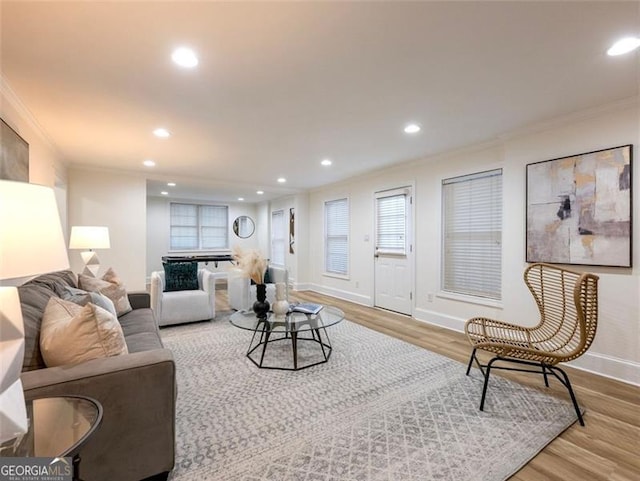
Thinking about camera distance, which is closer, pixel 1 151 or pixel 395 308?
pixel 1 151

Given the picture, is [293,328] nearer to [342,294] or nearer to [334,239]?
[342,294]

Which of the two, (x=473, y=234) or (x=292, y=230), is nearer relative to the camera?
(x=473, y=234)

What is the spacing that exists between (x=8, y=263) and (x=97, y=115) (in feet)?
8.26

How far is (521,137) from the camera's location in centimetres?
318

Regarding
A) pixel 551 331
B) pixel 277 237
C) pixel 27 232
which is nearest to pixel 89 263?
pixel 27 232

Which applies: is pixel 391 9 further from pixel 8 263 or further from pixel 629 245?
pixel 629 245

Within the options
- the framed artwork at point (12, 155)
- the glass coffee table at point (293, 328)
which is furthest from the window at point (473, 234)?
the framed artwork at point (12, 155)

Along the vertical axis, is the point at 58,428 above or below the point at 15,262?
below

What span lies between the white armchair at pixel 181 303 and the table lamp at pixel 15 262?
3.21m

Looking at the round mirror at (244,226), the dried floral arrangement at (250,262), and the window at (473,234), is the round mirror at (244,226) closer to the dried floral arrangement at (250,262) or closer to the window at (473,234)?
the dried floral arrangement at (250,262)

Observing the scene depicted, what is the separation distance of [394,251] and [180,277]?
325cm

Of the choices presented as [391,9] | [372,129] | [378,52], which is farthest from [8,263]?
[372,129]

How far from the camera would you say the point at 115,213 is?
15.9 ft

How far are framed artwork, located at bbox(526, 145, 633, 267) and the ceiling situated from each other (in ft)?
1.64
